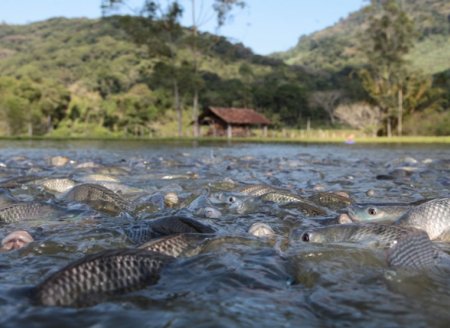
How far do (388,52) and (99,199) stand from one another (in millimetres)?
48170

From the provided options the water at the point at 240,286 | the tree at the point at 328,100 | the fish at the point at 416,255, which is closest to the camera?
the water at the point at 240,286

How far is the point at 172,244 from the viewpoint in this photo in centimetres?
276

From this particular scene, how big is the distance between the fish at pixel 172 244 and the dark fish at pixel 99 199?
5.60 ft

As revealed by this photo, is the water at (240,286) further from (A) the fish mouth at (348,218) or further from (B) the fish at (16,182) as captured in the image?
(B) the fish at (16,182)

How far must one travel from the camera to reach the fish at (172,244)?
2676 millimetres

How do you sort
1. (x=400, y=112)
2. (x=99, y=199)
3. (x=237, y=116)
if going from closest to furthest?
(x=99, y=199) → (x=400, y=112) → (x=237, y=116)

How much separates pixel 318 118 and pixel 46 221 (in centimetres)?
6839

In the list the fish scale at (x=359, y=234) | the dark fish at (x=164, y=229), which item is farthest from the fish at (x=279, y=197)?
the fish scale at (x=359, y=234)

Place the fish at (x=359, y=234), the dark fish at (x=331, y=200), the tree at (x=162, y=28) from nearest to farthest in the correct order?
the fish at (x=359, y=234) < the dark fish at (x=331, y=200) < the tree at (x=162, y=28)

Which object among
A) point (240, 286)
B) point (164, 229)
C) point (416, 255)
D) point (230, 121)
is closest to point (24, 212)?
point (164, 229)

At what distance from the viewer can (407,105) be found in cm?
4894

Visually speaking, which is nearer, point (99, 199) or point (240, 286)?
point (240, 286)

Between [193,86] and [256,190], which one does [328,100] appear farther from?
[256,190]

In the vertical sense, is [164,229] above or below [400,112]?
below
